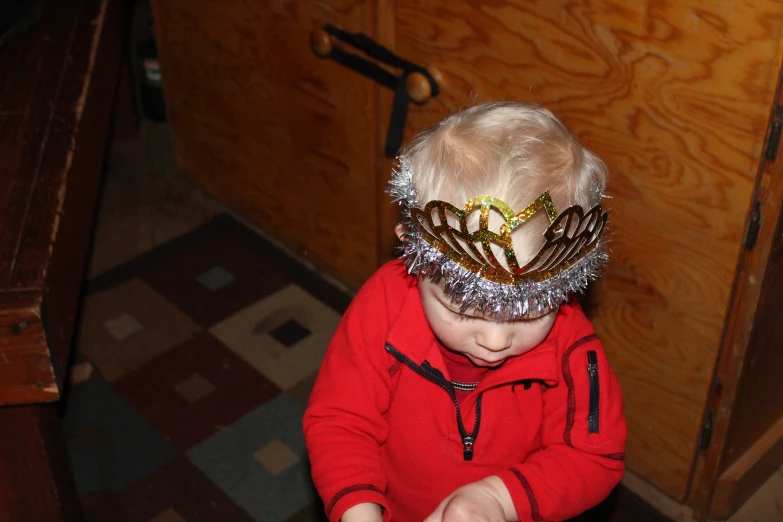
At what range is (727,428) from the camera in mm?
1728

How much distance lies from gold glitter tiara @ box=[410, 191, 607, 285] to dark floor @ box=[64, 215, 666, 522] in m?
1.01

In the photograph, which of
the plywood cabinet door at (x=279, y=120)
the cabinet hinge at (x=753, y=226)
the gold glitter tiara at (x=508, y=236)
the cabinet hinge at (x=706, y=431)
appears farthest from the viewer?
the plywood cabinet door at (x=279, y=120)

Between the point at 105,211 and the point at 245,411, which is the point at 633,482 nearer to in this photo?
the point at 245,411

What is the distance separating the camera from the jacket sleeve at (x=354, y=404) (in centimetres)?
116

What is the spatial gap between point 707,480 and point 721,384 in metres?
0.26

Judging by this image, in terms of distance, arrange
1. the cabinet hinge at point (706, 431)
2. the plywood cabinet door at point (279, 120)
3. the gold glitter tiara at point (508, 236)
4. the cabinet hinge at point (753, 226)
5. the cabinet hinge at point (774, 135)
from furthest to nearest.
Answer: the plywood cabinet door at point (279, 120)
the cabinet hinge at point (706, 431)
the cabinet hinge at point (753, 226)
the cabinet hinge at point (774, 135)
the gold glitter tiara at point (508, 236)

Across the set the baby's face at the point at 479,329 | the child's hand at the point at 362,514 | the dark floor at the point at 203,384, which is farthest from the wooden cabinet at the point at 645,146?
the child's hand at the point at 362,514

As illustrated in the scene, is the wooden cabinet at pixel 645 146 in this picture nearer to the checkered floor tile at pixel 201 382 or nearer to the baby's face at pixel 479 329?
the checkered floor tile at pixel 201 382

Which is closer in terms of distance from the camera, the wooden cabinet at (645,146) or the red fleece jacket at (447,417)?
the red fleece jacket at (447,417)

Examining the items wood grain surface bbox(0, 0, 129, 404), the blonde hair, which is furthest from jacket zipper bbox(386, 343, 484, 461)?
wood grain surface bbox(0, 0, 129, 404)

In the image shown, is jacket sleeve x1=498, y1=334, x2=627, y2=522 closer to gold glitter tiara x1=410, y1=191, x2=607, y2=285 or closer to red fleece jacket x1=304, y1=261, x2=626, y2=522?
red fleece jacket x1=304, y1=261, x2=626, y2=522

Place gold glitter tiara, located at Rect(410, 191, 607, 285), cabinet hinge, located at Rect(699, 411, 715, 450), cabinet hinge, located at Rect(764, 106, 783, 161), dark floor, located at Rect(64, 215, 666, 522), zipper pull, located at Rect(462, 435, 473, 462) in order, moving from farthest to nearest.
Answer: dark floor, located at Rect(64, 215, 666, 522)
cabinet hinge, located at Rect(699, 411, 715, 450)
cabinet hinge, located at Rect(764, 106, 783, 161)
zipper pull, located at Rect(462, 435, 473, 462)
gold glitter tiara, located at Rect(410, 191, 607, 285)

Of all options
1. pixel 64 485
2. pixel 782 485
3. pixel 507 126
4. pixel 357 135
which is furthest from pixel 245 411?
pixel 507 126

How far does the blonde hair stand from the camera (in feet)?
3.22
